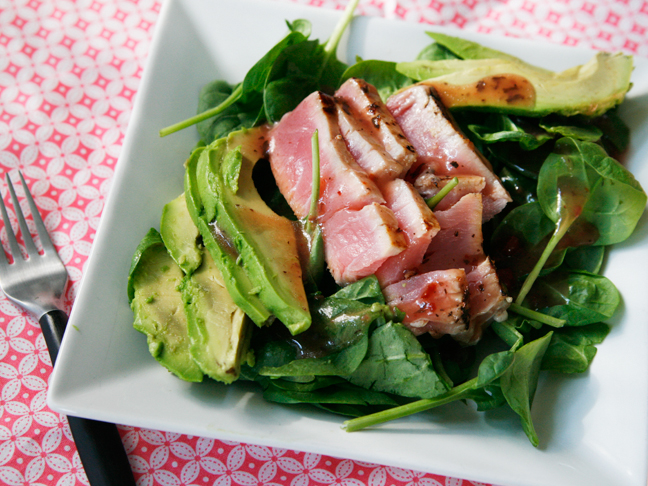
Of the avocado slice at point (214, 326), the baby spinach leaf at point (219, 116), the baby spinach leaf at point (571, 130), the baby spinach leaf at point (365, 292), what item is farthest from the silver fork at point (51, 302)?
the baby spinach leaf at point (571, 130)

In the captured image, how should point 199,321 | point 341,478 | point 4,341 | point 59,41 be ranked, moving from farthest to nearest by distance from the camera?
point 59,41
point 4,341
point 341,478
point 199,321

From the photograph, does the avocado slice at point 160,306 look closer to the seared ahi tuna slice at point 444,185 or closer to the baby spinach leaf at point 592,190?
the seared ahi tuna slice at point 444,185

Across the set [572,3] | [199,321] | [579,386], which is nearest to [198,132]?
[199,321]

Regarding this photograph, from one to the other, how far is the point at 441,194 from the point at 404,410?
0.76 metres

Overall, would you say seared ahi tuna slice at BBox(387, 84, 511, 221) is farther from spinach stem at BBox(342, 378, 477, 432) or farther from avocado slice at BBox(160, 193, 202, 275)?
avocado slice at BBox(160, 193, 202, 275)

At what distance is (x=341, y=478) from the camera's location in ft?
6.10

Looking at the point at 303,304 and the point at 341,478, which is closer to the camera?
the point at 303,304

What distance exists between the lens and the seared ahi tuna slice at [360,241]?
1.61m

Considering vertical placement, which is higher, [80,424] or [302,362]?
[302,362]

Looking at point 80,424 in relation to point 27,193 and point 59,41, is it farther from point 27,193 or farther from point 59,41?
point 59,41

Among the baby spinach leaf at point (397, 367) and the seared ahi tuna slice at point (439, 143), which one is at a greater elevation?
the seared ahi tuna slice at point (439, 143)

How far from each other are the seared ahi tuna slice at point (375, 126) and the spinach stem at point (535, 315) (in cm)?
66

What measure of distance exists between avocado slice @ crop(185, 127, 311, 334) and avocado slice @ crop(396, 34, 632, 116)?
89 centimetres

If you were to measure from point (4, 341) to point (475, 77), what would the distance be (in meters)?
2.24
